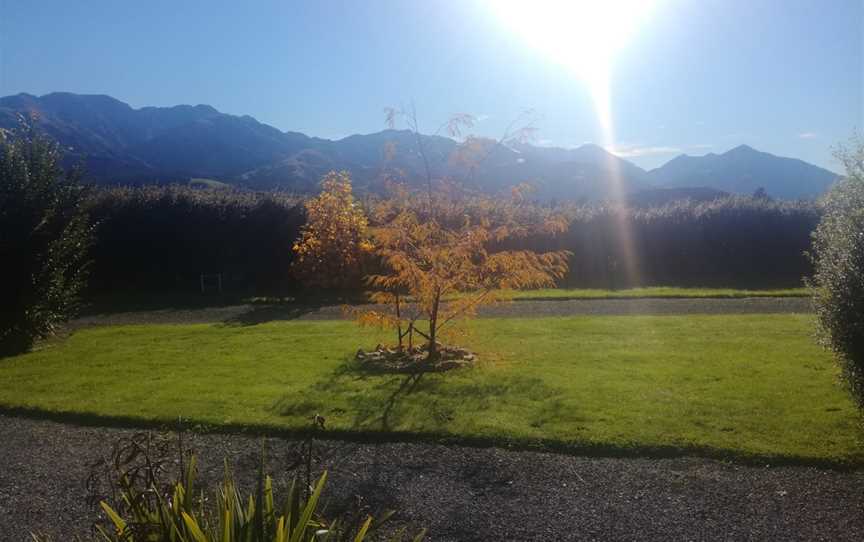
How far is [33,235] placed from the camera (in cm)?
1238

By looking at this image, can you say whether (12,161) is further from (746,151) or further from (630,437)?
(746,151)

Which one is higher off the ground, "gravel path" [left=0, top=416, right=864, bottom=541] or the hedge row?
the hedge row

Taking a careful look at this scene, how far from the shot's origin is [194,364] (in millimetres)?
10453

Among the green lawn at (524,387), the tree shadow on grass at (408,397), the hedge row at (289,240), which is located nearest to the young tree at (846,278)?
the green lawn at (524,387)

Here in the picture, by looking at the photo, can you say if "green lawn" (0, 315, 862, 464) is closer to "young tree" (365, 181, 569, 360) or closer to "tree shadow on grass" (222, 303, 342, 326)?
"young tree" (365, 181, 569, 360)

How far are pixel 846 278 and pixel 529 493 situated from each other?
326 centimetres

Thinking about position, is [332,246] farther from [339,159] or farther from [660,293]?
[339,159]

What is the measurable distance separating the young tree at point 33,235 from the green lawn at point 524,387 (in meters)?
0.93

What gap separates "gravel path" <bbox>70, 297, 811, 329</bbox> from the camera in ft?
49.5

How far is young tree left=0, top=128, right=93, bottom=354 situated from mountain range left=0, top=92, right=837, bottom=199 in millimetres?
1153

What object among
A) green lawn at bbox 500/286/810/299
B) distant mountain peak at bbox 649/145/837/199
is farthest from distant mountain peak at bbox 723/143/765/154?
green lawn at bbox 500/286/810/299

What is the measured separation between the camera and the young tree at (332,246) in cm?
1859

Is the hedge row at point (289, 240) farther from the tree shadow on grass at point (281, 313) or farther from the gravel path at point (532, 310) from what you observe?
the gravel path at point (532, 310)

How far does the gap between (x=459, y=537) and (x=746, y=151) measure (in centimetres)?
3998
